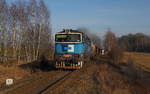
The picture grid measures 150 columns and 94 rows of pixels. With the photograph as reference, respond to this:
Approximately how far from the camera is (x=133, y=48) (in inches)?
5556

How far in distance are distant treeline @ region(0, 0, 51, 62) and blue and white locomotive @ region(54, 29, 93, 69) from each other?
1153cm

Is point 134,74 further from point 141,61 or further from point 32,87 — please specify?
point 141,61

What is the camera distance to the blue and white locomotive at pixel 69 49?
67.7 feet

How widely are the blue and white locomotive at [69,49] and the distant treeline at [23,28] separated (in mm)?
11527

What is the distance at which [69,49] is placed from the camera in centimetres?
2081

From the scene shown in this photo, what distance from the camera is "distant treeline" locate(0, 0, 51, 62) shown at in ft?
106

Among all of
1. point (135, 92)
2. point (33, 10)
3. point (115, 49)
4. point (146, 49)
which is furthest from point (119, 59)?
point (146, 49)

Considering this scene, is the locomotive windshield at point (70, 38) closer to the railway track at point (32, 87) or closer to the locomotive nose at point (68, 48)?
the locomotive nose at point (68, 48)

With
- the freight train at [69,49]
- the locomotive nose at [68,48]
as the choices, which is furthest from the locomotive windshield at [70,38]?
the locomotive nose at [68,48]

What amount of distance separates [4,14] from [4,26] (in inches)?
68.8

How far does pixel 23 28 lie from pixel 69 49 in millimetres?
15897

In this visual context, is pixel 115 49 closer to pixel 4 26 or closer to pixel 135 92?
pixel 4 26

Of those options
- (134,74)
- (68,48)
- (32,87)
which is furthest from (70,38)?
(32,87)

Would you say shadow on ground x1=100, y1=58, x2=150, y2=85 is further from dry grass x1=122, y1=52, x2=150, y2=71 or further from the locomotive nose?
dry grass x1=122, y1=52, x2=150, y2=71
